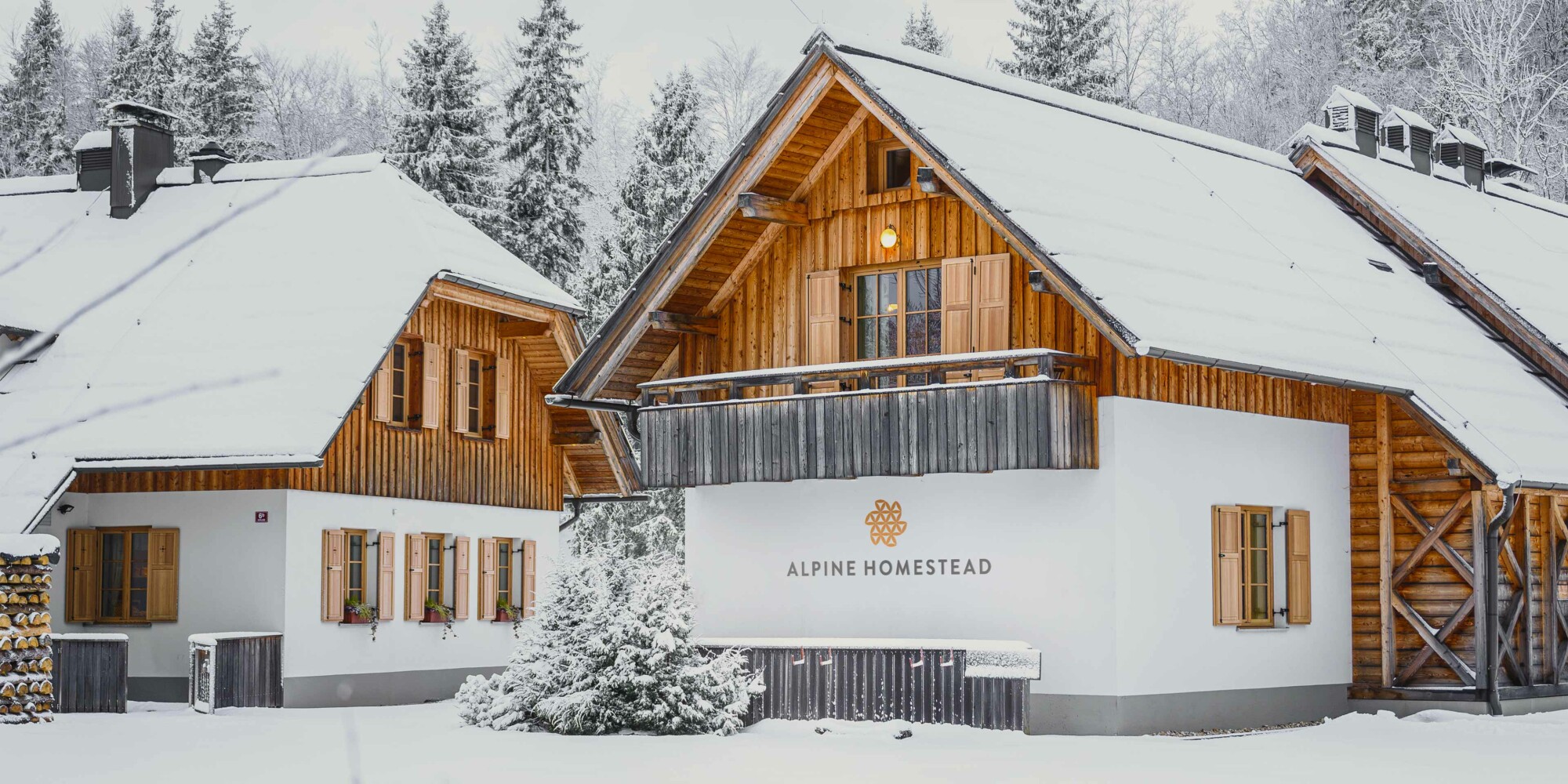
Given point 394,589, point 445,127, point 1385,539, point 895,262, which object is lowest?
point 394,589

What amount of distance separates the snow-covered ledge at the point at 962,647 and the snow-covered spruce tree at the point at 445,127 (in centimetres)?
2382

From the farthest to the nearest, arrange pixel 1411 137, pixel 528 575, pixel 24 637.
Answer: pixel 1411 137, pixel 528 575, pixel 24 637

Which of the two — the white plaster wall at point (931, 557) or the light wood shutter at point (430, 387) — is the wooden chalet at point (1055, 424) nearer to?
the white plaster wall at point (931, 557)

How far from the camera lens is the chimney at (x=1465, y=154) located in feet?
96.0

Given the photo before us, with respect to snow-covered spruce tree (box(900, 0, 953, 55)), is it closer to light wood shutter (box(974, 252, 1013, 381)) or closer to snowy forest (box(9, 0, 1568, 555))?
snowy forest (box(9, 0, 1568, 555))

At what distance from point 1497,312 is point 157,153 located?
20.0 metres

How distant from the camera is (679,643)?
1755cm

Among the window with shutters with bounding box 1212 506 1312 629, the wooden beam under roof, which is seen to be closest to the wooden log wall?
the wooden beam under roof

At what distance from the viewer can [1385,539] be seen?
20.6 metres

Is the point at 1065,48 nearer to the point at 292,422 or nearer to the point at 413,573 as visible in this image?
the point at 413,573

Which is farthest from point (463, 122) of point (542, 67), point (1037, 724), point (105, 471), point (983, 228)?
point (1037, 724)

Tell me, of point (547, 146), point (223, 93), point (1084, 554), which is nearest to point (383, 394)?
point (1084, 554)

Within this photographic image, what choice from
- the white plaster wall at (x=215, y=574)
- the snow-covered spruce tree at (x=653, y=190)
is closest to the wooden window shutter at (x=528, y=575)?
the white plaster wall at (x=215, y=574)

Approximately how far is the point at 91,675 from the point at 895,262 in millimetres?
10316
